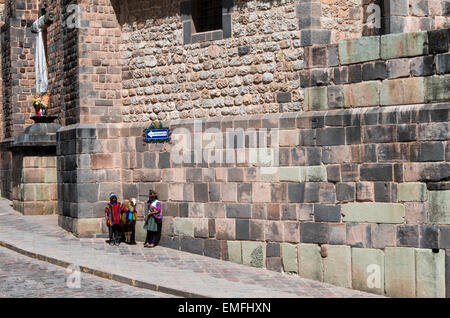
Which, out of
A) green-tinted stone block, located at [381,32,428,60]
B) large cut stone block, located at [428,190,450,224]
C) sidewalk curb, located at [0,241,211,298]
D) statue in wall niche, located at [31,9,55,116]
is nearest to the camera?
sidewalk curb, located at [0,241,211,298]

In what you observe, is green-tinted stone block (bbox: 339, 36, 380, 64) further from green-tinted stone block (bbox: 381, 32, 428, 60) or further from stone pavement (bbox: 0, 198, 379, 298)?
stone pavement (bbox: 0, 198, 379, 298)

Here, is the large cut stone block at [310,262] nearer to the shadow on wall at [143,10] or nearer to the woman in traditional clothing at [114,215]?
the woman in traditional clothing at [114,215]

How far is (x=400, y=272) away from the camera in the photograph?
35.6ft

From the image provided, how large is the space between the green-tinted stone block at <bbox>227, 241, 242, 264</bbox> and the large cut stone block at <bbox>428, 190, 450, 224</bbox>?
370 cm

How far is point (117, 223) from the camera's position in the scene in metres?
14.7

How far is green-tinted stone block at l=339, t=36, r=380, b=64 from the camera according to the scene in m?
11.4

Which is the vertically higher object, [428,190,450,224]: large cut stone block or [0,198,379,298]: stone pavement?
[428,190,450,224]: large cut stone block

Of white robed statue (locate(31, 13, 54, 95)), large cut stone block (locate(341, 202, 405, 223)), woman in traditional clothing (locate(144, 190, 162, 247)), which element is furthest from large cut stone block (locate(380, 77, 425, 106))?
white robed statue (locate(31, 13, 54, 95))

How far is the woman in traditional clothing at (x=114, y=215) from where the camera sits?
1462 cm

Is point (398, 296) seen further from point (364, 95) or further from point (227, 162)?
point (227, 162)

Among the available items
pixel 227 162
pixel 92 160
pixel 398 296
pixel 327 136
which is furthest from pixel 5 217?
pixel 398 296

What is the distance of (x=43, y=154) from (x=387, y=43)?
1095cm

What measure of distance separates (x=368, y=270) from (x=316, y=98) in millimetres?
2937

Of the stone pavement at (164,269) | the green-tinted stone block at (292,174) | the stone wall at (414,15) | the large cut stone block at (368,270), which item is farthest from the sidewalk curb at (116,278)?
the stone wall at (414,15)
